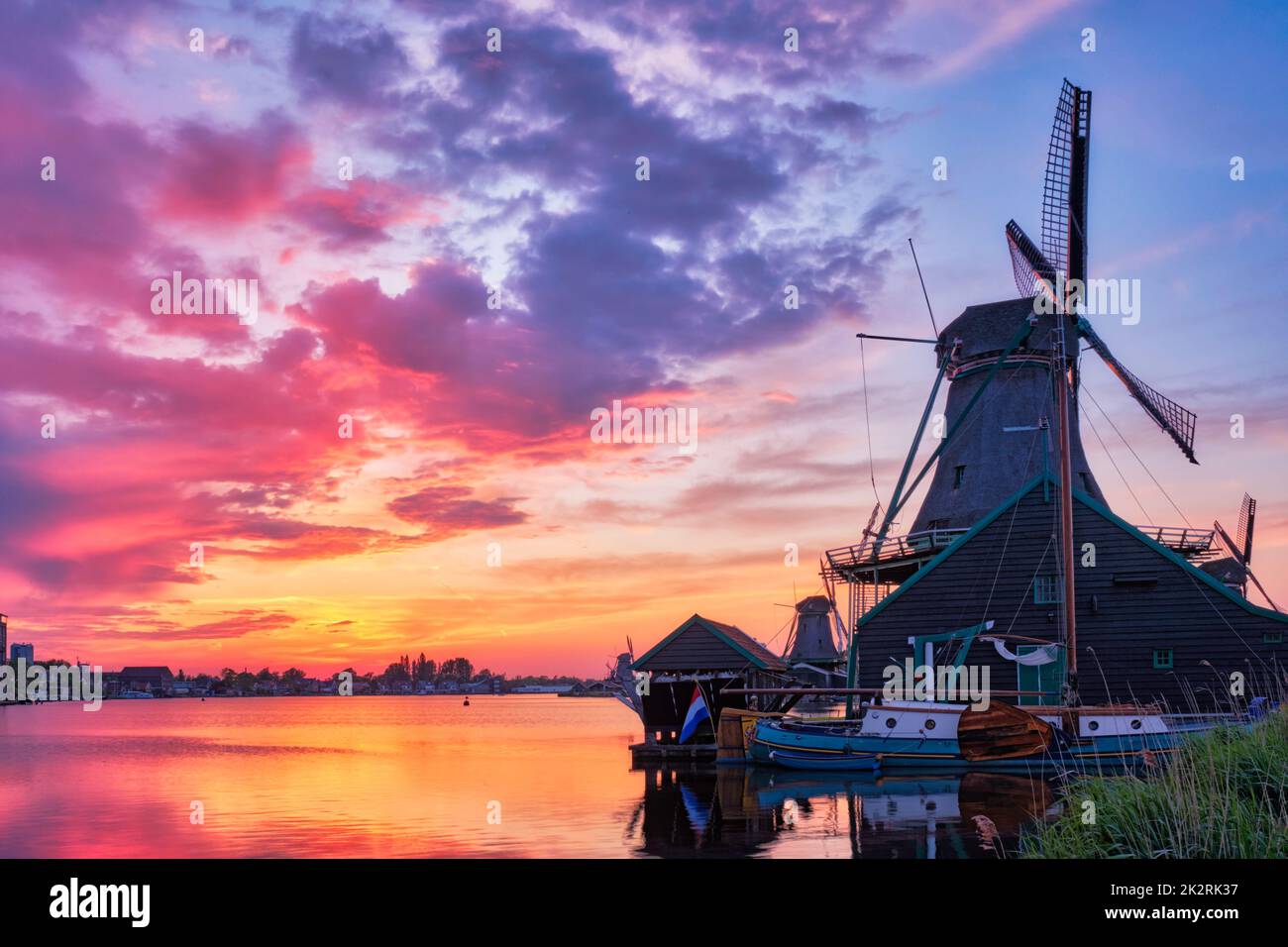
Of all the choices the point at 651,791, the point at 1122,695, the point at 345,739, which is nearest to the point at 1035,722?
the point at 1122,695

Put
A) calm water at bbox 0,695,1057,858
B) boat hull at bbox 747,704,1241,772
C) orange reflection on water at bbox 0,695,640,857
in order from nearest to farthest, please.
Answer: calm water at bbox 0,695,1057,858
orange reflection on water at bbox 0,695,640,857
boat hull at bbox 747,704,1241,772

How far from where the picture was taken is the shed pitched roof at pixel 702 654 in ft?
153

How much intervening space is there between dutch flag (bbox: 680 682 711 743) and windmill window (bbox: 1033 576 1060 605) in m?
15.1

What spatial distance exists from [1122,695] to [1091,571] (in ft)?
14.2

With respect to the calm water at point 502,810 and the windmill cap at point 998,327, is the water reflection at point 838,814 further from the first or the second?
the windmill cap at point 998,327

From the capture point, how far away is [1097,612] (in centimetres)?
3797

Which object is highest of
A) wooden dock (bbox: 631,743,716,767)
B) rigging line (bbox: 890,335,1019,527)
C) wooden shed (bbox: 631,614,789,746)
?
rigging line (bbox: 890,335,1019,527)

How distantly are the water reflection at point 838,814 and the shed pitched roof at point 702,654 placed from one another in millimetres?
9100

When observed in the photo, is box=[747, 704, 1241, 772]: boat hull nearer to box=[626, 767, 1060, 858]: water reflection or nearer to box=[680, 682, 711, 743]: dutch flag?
box=[626, 767, 1060, 858]: water reflection

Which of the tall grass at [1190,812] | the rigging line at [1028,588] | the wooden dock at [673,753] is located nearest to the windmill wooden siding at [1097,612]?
the rigging line at [1028,588]

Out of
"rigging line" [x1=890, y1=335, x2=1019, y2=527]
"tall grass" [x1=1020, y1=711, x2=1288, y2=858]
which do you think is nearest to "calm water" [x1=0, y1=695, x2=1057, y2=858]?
"tall grass" [x1=1020, y1=711, x2=1288, y2=858]

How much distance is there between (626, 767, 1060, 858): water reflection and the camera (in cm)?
1983

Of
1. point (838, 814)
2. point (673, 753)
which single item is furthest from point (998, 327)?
point (838, 814)
